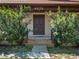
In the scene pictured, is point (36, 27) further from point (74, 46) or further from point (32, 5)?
point (74, 46)

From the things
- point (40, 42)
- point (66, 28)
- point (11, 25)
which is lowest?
point (40, 42)

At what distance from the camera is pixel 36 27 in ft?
63.2

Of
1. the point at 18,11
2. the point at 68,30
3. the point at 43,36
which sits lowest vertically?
the point at 43,36

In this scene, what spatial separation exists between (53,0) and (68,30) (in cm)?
502

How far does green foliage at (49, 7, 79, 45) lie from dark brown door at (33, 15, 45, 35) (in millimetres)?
4756

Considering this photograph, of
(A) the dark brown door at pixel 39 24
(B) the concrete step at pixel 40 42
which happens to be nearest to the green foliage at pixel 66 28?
(B) the concrete step at pixel 40 42

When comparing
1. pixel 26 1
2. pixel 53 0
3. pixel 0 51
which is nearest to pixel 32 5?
pixel 26 1

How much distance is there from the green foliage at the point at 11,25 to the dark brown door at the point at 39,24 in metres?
4.65

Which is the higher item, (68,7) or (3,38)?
(68,7)

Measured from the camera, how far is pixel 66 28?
1437cm

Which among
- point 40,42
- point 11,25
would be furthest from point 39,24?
point 11,25

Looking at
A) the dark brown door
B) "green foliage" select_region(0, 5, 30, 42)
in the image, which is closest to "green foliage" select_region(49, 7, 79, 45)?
"green foliage" select_region(0, 5, 30, 42)

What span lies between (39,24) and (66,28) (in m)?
5.24

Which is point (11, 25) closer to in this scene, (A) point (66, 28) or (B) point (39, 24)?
(A) point (66, 28)
